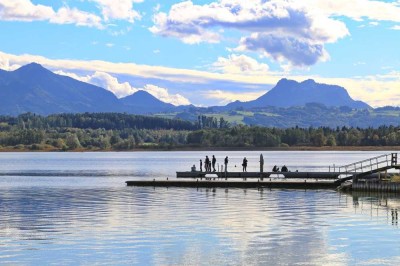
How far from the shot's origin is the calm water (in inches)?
1553

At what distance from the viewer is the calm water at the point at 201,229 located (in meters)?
39.4

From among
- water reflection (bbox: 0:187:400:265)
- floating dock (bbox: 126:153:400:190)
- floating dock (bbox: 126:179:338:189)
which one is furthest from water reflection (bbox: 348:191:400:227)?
floating dock (bbox: 126:179:338:189)

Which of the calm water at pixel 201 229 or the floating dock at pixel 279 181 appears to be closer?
the calm water at pixel 201 229

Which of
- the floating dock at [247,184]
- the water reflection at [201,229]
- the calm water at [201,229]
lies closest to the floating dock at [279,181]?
the floating dock at [247,184]

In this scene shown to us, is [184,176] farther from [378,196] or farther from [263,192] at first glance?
[378,196]

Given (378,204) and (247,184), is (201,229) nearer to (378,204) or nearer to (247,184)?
(378,204)

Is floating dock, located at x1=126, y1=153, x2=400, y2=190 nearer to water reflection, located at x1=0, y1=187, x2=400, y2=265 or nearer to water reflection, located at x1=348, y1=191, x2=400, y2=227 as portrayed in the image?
water reflection, located at x1=348, y1=191, x2=400, y2=227

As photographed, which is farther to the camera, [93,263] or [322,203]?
[322,203]

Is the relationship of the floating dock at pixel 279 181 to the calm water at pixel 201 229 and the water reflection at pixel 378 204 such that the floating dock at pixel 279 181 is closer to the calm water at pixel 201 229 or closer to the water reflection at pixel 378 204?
the water reflection at pixel 378 204

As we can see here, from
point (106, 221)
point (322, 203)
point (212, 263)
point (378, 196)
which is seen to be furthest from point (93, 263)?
point (378, 196)

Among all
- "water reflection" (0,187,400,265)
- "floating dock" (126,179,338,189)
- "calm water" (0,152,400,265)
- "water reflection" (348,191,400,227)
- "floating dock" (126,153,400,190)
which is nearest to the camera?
"calm water" (0,152,400,265)

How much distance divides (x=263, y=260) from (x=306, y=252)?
12.4ft

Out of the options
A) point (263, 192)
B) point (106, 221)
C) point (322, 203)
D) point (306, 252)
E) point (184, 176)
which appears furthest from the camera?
point (184, 176)

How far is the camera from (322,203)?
241 ft
